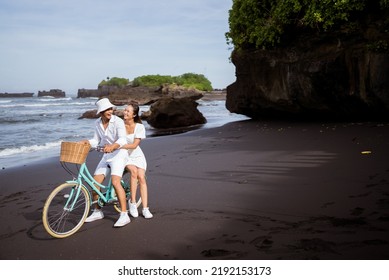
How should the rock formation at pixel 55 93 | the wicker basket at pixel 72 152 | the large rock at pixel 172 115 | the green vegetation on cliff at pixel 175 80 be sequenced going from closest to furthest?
the wicker basket at pixel 72 152
the large rock at pixel 172 115
the green vegetation on cliff at pixel 175 80
the rock formation at pixel 55 93

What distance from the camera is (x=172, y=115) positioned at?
21750 millimetres

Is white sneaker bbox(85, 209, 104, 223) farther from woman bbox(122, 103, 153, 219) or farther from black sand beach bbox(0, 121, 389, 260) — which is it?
woman bbox(122, 103, 153, 219)

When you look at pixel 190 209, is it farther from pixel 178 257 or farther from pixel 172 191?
pixel 178 257

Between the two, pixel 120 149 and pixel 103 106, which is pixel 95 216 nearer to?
pixel 120 149

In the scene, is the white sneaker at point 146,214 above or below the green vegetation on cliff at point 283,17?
below

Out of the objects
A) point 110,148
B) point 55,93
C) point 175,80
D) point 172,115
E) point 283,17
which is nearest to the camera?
point 110,148

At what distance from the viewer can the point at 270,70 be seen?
52.2 feet

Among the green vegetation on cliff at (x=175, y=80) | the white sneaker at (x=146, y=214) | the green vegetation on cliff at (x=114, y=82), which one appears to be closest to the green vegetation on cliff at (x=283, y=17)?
the white sneaker at (x=146, y=214)

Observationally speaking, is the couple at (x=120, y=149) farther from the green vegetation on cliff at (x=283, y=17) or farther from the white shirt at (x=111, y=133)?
the green vegetation on cliff at (x=283, y=17)

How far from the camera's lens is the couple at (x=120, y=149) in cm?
457

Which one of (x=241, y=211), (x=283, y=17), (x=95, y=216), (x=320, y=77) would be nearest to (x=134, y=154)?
(x=95, y=216)

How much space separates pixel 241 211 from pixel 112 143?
2.09 m

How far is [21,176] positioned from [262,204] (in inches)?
248

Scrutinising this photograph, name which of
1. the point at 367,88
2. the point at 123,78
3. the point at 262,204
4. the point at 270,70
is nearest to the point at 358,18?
the point at 367,88
